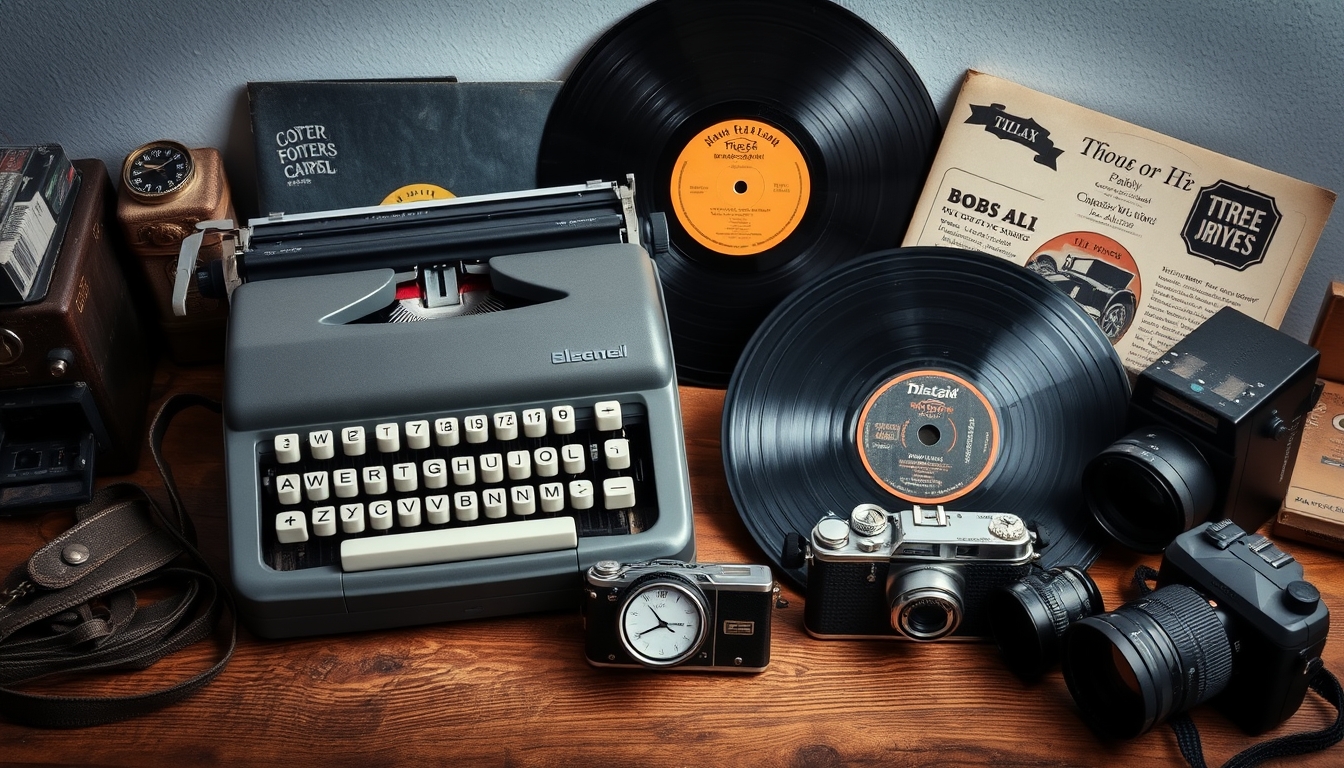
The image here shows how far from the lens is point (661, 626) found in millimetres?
1219

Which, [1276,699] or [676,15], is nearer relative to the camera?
[1276,699]

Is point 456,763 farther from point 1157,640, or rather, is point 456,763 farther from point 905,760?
point 1157,640

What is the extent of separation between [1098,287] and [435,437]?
98 centimetres

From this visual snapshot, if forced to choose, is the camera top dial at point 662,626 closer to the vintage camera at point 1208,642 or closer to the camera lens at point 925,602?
the camera lens at point 925,602

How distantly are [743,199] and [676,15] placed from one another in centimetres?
28

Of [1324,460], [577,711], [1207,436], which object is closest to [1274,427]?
[1207,436]

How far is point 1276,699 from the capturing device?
117cm

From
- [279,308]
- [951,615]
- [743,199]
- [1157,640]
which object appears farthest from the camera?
[743,199]

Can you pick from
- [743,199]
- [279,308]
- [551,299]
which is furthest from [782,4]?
[279,308]

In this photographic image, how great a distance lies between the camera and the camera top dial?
121 cm

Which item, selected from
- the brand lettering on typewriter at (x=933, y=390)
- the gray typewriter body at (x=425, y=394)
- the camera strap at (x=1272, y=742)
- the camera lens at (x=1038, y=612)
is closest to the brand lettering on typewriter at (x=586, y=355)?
the gray typewriter body at (x=425, y=394)

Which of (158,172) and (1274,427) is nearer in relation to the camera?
(1274,427)

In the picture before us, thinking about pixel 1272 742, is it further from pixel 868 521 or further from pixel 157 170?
pixel 157 170

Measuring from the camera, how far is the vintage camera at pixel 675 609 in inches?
47.1
